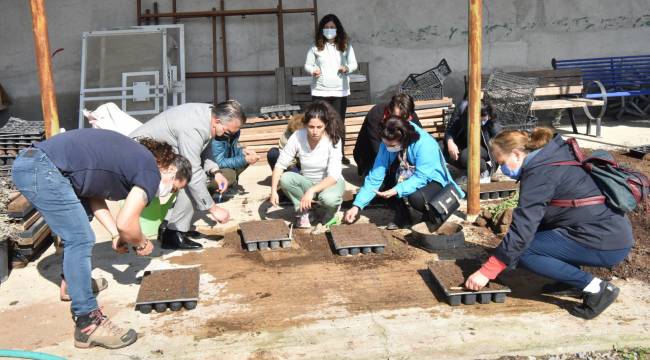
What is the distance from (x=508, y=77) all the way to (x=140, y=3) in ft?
16.7

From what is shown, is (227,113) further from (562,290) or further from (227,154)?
(562,290)

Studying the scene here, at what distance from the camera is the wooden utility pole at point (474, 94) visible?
568cm

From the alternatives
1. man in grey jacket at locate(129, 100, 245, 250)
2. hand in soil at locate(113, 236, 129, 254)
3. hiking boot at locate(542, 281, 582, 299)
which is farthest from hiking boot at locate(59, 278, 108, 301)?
hiking boot at locate(542, 281, 582, 299)

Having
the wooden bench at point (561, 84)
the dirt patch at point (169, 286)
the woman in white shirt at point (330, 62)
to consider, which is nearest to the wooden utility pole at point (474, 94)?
the woman in white shirt at point (330, 62)

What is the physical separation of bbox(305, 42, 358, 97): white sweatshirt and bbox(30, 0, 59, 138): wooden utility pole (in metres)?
3.21

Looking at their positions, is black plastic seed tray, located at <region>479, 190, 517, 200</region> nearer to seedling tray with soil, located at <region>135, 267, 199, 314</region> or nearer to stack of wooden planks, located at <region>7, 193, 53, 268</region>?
seedling tray with soil, located at <region>135, 267, 199, 314</region>

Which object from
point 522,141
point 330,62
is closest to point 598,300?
point 522,141

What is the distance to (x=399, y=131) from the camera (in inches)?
223

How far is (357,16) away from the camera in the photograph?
977 centimetres

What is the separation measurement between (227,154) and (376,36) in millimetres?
3842

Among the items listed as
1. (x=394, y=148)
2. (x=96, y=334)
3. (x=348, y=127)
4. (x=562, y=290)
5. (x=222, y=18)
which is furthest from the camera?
(x=222, y=18)

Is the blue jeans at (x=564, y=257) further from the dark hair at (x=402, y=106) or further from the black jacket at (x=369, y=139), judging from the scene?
the black jacket at (x=369, y=139)

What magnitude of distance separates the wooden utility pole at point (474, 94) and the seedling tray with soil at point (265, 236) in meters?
1.65

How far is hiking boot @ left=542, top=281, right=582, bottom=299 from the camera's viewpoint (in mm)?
4434
